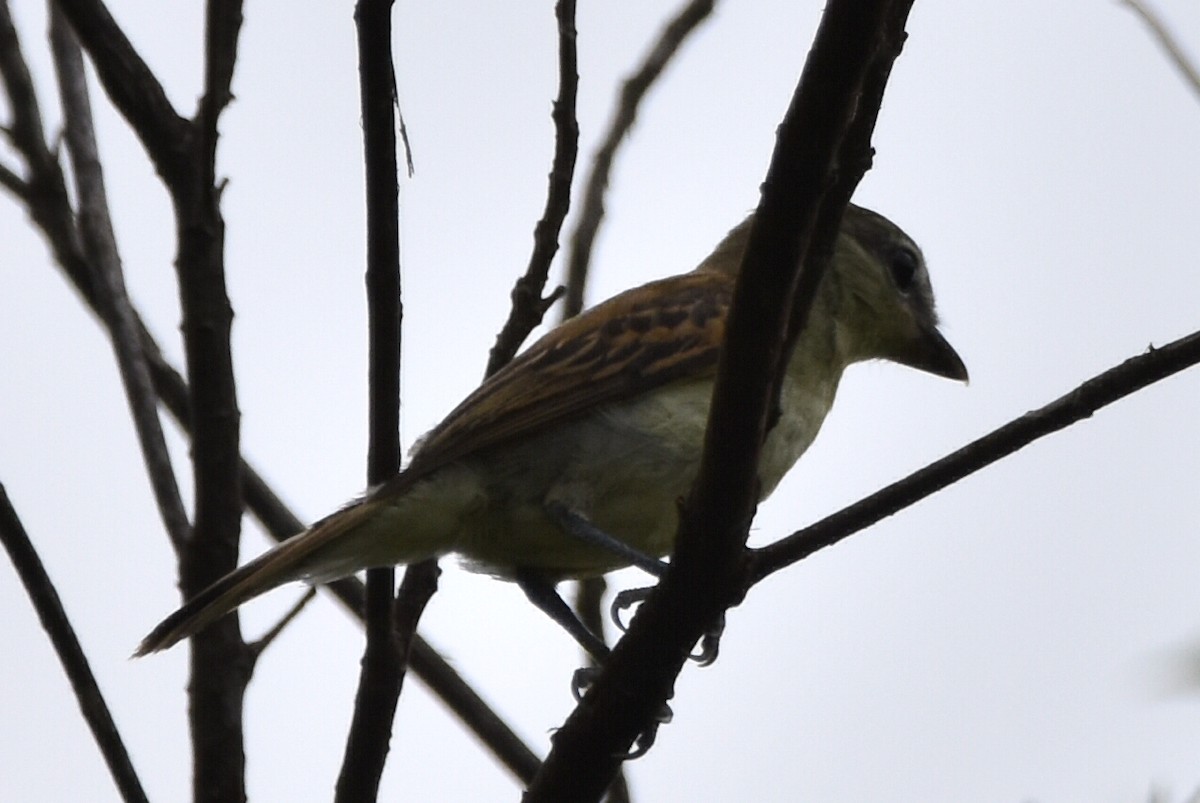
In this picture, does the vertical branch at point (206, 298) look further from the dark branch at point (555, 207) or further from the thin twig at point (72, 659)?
the dark branch at point (555, 207)

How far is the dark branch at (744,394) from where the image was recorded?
8.50 feet

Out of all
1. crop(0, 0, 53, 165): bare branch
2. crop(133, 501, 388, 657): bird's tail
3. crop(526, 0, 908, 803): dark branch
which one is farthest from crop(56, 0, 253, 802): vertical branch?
Answer: crop(526, 0, 908, 803): dark branch

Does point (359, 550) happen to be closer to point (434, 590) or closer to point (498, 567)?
point (434, 590)

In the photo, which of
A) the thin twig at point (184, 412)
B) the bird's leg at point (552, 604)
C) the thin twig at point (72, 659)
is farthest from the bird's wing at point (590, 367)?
the thin twig at point (72, 659)

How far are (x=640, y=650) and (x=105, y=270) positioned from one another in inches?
63.5

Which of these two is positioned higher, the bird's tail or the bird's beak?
the bird's beak

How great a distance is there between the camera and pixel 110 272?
389cm

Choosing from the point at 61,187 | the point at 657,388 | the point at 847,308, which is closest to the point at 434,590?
the point at 657,388

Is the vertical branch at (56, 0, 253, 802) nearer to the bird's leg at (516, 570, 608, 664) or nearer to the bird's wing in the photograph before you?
the bird's wing

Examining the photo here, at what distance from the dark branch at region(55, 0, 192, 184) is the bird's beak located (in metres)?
3.47

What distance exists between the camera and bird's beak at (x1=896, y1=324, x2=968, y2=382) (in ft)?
20.5

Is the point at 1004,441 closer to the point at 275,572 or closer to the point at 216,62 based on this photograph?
the point at 216,62

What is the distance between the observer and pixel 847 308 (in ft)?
19.6

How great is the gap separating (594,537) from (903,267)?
222 cm
